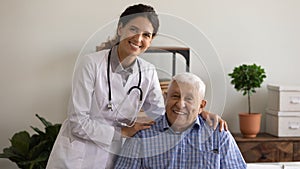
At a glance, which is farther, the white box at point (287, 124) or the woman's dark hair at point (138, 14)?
the white box at point (287, 124)

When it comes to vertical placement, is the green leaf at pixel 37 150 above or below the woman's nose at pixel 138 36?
below

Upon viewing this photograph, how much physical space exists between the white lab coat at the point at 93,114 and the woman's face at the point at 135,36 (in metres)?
0.08

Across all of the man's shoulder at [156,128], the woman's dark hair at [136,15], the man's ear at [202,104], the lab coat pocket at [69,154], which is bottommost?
the lab coat pocket at [69,154]

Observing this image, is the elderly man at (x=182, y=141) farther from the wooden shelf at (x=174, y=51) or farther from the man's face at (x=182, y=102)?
the wooden shelf at (x=174, y=51)

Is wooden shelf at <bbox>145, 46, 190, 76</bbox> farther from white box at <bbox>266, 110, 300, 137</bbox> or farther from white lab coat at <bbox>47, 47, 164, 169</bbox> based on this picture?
white box at <bbox>266, 110, 300, 137</bbox>

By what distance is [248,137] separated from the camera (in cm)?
300

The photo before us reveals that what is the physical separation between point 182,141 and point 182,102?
156 mm

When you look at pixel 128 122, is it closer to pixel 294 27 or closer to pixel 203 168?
pixel 203 168

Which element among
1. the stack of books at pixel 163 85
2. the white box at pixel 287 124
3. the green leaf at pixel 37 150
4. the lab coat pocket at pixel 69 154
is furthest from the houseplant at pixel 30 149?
the white box at pixel 287 124

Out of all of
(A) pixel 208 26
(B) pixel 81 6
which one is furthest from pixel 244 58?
(B) pixel 81 6

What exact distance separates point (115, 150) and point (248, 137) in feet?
4.53

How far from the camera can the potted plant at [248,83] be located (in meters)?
2.99

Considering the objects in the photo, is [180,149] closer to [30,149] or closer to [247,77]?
A: [30,149]

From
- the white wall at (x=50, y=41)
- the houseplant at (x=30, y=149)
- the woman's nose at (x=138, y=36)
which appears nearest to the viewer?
the woman's nose at (x=138, y=36)
